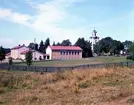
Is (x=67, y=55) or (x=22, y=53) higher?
(x=22, y=53)

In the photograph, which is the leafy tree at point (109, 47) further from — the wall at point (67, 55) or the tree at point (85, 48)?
the wall at point (67, 55)

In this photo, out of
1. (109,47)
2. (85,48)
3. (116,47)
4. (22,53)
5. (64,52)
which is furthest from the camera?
(109,47)

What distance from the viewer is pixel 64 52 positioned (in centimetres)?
13688

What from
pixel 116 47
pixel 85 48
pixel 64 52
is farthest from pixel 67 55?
pixel 116 47

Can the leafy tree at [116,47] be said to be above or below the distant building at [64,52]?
above

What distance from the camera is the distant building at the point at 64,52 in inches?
5279

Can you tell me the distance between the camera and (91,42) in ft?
478

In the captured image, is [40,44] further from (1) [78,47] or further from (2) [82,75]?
(2) [82,75]

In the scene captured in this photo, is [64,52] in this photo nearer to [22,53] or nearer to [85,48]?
[85,48]

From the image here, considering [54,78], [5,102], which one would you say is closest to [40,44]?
[54,78]

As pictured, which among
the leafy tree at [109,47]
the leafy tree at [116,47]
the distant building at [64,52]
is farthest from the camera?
the leafy tree at [109,47]

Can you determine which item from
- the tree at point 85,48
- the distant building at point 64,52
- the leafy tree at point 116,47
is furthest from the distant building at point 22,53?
the leafy tree at point 116,47

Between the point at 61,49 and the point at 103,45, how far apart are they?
74.0 ft

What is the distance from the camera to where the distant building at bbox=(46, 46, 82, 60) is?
440 feet
